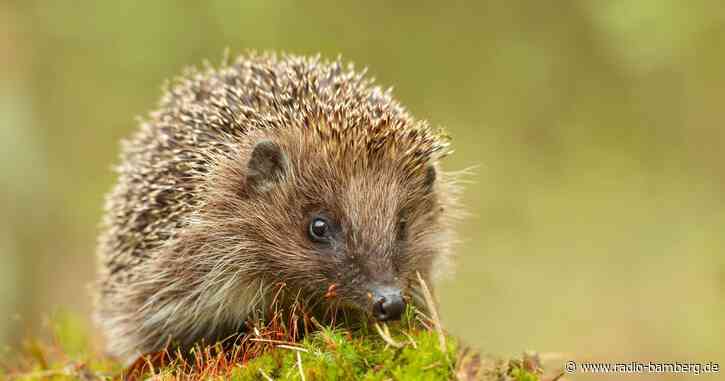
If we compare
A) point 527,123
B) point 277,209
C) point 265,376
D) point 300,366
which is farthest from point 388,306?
point 527,123

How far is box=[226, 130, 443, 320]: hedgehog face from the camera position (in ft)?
18.5

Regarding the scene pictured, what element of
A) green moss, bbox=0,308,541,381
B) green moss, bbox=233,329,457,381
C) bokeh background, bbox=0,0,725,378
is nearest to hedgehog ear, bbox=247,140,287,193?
green moss, bbox=0,308,541,381

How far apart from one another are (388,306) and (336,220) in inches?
40.2

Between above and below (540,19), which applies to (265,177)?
below

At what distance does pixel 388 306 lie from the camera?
5070 mm

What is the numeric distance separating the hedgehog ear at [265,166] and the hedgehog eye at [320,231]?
0.54m

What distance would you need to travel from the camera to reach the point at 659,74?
12680 mm

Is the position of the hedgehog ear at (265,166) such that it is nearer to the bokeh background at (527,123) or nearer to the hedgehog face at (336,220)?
the hedgehog face at (336,220)

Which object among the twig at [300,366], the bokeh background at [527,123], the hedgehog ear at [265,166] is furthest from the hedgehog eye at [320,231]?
the bokeh background at [527,123]

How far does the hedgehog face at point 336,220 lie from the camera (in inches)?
222

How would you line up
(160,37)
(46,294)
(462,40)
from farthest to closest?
(46,294), (462,40), (160,37)

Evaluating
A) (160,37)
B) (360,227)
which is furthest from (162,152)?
(160,37)

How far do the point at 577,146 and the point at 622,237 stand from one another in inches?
127

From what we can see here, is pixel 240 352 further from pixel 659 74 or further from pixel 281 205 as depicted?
pixel 659 74
